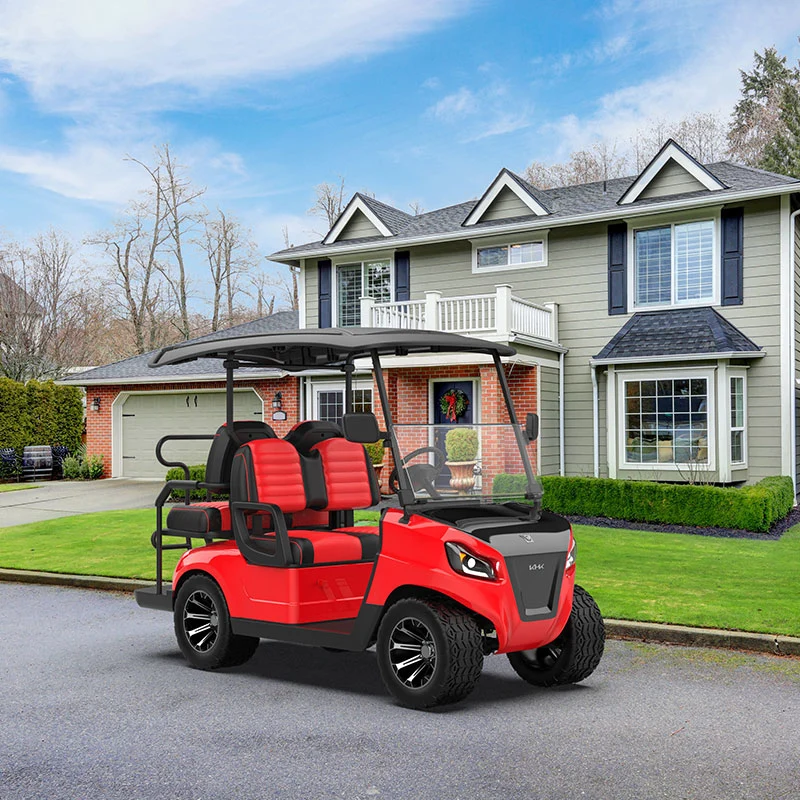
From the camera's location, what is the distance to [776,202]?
16953 mm

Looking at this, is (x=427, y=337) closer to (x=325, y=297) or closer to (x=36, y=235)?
(x=325, y=297)

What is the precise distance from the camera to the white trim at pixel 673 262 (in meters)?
→ 17.5

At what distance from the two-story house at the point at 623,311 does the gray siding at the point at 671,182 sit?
0.09 ft

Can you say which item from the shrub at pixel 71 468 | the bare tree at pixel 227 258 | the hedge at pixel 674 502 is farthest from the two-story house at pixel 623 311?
the bare tree at pixel 227 258

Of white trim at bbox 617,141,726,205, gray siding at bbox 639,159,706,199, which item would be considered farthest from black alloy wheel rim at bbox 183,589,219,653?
gray siding at bbox 639,159,706,199

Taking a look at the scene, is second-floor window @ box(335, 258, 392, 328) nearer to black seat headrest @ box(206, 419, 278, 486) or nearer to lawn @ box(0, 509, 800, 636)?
lawn @ box(0, 509, 800, 636)

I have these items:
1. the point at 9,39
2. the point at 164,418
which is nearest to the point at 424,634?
the point at 164,418

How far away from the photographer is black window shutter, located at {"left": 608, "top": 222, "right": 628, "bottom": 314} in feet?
61.0

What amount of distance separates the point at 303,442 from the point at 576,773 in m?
3.36

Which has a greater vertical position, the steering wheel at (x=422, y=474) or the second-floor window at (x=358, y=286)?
the second-floor window at (x=358, y=286)

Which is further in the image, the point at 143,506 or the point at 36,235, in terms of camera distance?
the point at 36,235

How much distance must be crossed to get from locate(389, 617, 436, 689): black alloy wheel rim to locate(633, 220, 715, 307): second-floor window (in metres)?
13.8

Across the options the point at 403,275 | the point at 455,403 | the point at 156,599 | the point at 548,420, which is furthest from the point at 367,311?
the point at 156,599

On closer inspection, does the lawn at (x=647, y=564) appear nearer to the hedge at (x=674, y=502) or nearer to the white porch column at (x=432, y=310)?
the hedge at (x=674, y=502)
